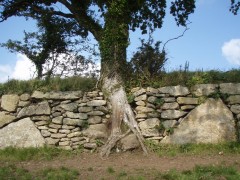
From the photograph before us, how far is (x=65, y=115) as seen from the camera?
30.6 ft

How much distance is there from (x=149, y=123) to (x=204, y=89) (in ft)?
6.13

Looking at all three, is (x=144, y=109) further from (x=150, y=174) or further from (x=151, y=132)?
(x=150, y=174)

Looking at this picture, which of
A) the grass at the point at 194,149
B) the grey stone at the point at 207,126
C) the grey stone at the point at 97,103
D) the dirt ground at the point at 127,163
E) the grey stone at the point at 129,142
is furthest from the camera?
the grey stone at the point at 97,103

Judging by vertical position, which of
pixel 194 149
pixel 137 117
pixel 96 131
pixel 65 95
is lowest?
pixel 194 149

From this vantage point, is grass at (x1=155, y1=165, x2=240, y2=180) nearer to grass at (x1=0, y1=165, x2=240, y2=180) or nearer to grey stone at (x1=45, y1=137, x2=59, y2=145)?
grass at (x1=0, y1=165, x2=240, y2=180)

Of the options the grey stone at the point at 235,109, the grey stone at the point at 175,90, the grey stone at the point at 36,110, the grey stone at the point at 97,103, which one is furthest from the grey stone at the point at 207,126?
the grey stone at the point at 36,110

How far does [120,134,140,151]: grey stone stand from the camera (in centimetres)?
840

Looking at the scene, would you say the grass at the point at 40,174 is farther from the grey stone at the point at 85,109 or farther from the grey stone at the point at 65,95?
the grey stone at the point at 65,95

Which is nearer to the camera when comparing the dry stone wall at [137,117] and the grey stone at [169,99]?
the dry stone wall at [137,117]

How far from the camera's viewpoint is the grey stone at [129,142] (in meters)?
8.40

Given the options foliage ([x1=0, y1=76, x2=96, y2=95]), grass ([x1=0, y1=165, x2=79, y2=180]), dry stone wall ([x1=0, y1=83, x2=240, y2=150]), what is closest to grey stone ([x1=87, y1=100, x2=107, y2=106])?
dry stone wall ([x1=0, y1=83, x2=240, y2=150])

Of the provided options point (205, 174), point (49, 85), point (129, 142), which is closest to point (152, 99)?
point (129, 142)

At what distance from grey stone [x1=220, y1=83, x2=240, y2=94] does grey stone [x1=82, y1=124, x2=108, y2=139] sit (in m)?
3.56

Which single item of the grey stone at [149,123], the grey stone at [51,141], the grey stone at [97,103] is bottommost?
the grey stone at [51,141]
